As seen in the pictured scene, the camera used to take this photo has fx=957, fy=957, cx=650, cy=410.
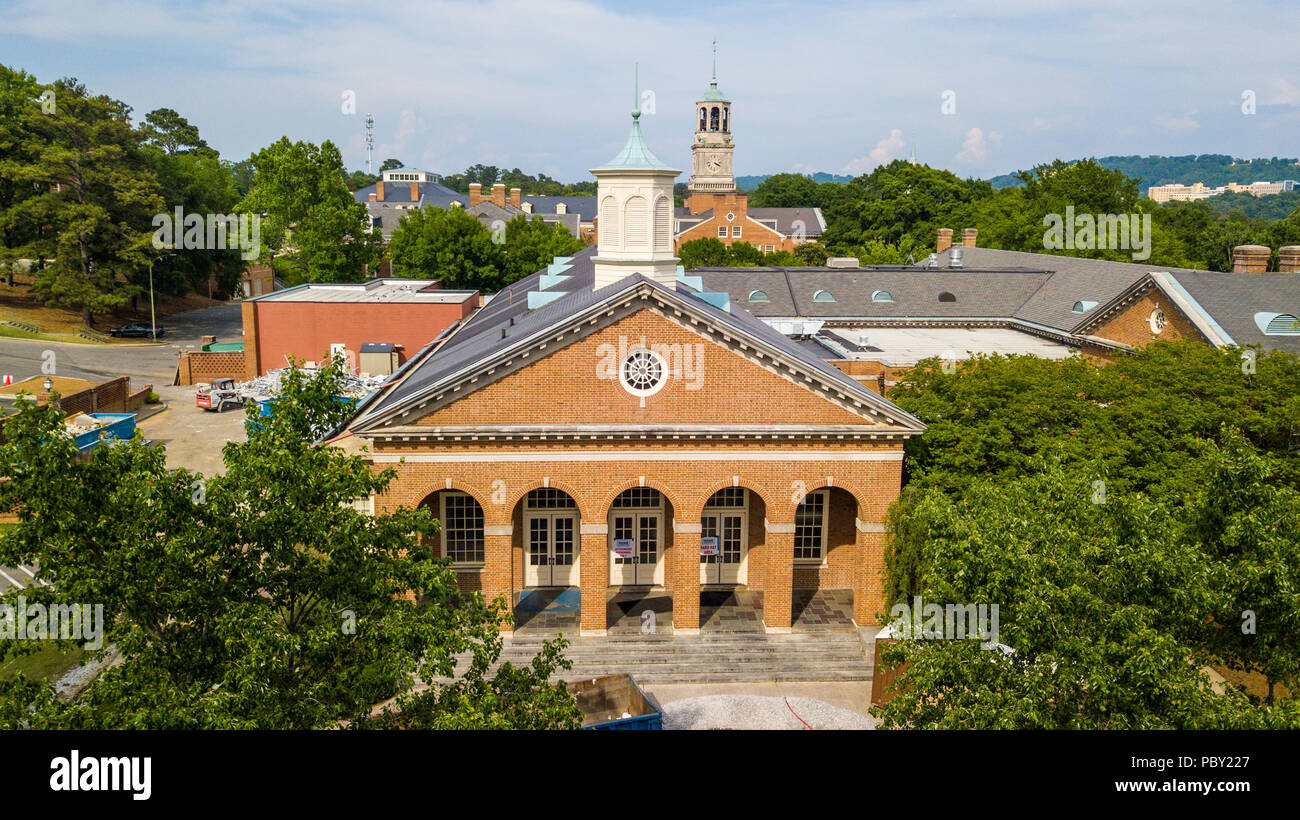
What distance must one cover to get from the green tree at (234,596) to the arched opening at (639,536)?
14976 millimetres

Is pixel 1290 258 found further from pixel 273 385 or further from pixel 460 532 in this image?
pixel 273 385

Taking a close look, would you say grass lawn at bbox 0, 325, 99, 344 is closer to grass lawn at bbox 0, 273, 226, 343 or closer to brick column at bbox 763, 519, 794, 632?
grass lawn at bbox 0, 273, 226, 343

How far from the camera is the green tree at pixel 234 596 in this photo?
1180 centimetres

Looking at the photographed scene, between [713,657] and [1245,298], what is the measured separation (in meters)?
28.8

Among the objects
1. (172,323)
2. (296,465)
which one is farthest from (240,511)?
(172,323)

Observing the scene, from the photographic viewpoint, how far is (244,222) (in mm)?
81625

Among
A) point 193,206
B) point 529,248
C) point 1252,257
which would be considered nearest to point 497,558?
point 1252,257

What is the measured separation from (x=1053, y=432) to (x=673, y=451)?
11636 mm

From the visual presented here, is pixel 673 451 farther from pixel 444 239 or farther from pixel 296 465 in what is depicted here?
pixel 444 239

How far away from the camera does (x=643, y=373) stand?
Result: 2628 cm

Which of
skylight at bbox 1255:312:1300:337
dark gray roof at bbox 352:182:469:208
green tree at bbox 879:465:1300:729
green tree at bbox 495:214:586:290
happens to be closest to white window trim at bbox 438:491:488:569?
green tree at bbox 879:465:1300:729

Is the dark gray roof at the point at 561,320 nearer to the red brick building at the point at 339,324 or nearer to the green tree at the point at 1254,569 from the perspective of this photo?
the green tree at the point at 1254,569

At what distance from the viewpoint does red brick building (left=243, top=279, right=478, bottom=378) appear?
2367 inches

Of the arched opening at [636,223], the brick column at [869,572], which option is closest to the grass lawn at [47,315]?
the arched opening at [636,223]
